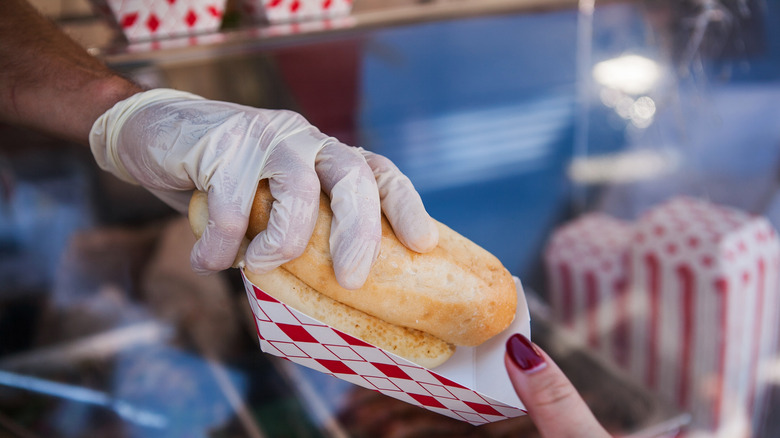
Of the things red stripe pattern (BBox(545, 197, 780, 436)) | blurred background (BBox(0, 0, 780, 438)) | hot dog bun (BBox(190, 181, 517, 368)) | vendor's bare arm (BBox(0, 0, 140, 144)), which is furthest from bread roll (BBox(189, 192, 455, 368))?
red stripe pattern (BBox(545, 197, 780, 436))

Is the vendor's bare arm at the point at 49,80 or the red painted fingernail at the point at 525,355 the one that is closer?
the red painted fingernail at the point at 525,355

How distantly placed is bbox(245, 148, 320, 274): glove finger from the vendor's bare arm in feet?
1.62

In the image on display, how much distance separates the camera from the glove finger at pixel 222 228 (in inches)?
33.9

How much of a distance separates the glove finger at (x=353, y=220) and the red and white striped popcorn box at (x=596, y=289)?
6.54 ft

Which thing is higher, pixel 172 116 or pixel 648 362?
pixel 172 116

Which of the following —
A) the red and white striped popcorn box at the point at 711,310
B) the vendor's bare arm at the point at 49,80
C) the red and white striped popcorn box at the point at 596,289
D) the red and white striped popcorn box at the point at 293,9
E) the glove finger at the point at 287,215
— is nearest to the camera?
the glove finger at the point at 287,215

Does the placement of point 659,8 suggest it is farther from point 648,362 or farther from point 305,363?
point 305,363

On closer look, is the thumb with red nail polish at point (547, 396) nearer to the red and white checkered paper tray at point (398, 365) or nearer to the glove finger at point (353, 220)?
the red and white checkered paper tray at point (398, 365)

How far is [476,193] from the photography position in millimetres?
1546

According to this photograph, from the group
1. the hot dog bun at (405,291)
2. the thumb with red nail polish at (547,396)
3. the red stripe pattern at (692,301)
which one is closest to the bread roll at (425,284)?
the hot dog bun at (405,291)

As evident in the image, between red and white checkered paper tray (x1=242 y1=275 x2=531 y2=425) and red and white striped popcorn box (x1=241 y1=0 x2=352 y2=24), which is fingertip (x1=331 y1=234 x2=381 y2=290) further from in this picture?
red and white striped popcorn box (x1=241 y1=0 x2=352 y2=24)

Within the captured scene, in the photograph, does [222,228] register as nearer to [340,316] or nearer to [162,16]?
[340,316]

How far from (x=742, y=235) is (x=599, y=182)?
71cm

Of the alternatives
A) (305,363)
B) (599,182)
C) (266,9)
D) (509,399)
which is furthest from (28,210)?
(599,182)
